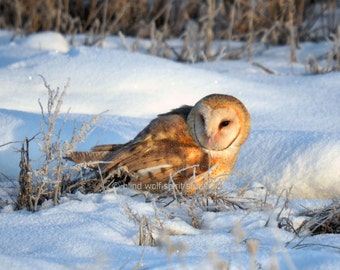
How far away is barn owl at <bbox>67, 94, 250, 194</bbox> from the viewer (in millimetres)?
3922

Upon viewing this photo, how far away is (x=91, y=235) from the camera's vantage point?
10.1 ft

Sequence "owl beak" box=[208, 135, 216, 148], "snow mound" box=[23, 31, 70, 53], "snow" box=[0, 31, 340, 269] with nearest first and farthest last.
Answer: "snow" box=[0, 31, 340, 269]
"owl beak" box=[208, 135, 216, 148]
"snow mound" box=[23, 31, 70, 53]

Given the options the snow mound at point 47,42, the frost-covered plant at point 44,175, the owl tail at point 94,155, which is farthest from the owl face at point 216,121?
the snow mound at point 47,42

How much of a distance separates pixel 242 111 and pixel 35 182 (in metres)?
1.13

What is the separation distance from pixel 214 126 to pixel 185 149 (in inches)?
7.4

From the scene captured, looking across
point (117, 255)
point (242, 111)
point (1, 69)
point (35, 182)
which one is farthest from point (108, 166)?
point (1, 69)

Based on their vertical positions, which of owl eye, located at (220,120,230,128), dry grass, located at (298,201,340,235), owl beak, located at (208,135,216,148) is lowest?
dry grass, located at (298,201,340,235)

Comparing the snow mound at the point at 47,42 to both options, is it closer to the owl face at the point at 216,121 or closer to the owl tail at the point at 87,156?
the owl tail at the point at 87,156

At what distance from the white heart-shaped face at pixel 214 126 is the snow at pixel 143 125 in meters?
0.21

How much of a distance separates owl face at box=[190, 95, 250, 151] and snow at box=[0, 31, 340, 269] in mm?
211

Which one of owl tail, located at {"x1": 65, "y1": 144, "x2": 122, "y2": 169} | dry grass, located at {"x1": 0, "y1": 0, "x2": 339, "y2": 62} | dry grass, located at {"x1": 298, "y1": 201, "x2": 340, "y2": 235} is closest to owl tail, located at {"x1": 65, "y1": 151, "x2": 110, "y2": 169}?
owl tail, located at {"x1": 65, "y1": 144, "x2": 122, "y2": 169}

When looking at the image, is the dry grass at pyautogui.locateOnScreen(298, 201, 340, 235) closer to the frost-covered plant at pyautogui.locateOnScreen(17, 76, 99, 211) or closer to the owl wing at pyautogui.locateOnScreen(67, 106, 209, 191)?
the owl wing at pyautogui.locateOnScreen(67, 106, 209, 191)

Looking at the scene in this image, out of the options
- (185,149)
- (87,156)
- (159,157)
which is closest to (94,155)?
(87,156)

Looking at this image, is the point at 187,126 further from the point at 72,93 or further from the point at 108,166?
the point at 72,93
